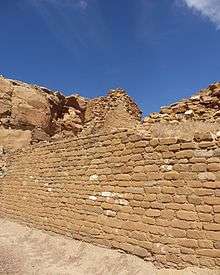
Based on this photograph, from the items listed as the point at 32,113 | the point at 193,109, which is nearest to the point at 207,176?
the point at 193,109

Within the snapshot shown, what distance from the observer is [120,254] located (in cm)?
748

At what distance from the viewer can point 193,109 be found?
9617mm

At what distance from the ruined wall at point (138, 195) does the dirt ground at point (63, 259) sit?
0.18 metres

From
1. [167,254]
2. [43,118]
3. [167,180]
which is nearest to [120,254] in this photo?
[167,254]

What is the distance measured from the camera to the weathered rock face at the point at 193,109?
9469 mm

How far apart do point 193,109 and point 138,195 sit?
3.12 m

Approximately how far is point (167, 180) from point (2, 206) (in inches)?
298

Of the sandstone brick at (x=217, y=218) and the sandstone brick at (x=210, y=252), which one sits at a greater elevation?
the sandstone brick at (x=217, y=218)

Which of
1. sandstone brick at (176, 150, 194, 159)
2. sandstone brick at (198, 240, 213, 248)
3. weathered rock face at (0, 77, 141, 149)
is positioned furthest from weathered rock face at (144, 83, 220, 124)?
sandstone brick at (198, 240, 213, 248)

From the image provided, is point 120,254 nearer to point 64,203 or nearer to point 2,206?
point 64,203

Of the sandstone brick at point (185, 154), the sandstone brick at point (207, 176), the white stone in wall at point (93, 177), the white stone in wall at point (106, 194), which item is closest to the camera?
the sandstone brick at point (207, 176)

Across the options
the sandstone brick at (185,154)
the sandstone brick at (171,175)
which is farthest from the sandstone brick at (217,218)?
the sandstone brick at (185,154)

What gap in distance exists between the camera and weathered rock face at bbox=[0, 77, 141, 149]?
15.4m

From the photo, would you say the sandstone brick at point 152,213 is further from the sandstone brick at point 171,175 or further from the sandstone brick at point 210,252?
the sandstone brick at point 210,252
